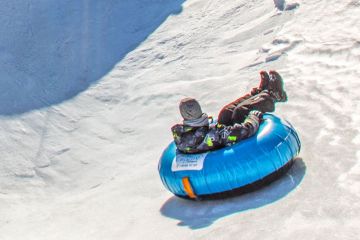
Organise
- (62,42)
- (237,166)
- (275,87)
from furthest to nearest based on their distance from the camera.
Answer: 1. (62,42)
2. (275,87)
3. (237,166)

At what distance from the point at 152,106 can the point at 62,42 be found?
300 centimetres

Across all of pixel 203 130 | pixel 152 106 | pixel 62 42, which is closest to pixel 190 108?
pixel 203 130

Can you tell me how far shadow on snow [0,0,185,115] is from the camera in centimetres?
894

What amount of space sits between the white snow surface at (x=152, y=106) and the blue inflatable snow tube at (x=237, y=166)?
0.10 metres

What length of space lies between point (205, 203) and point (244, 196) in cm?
31

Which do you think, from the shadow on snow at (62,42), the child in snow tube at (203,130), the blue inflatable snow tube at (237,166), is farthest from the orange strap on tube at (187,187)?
the shadow on snow at (62,42)

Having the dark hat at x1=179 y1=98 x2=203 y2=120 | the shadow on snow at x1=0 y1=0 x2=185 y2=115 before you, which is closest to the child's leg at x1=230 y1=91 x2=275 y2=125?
the dark hat at x1=179 y1=98 x2=203 y2=120

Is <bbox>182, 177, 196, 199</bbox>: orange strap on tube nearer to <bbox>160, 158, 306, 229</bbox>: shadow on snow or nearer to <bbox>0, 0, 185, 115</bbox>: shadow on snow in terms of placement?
<bbox>160, 158, 306, 229</bbox>: shadow on snow

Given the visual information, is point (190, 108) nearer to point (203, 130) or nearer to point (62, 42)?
point (203, 130)

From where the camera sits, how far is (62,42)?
A: 10219 millimetres

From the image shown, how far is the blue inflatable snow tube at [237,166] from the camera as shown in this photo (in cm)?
427

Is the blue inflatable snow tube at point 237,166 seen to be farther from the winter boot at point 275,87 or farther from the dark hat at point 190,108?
the winter boot at point 275,87

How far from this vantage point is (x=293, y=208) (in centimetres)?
386

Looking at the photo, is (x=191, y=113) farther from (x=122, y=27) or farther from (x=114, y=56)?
(x=122, y=27)
